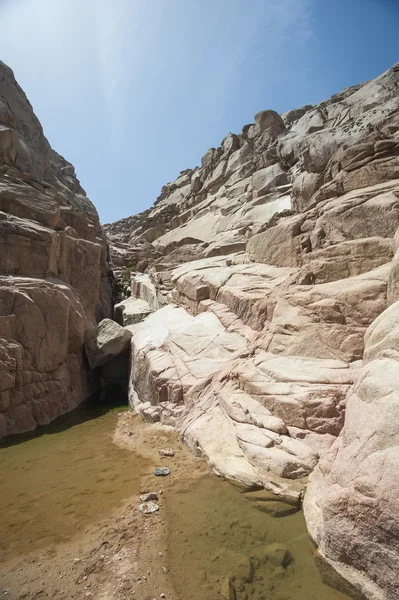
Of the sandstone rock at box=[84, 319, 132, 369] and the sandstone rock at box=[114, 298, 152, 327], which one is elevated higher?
the sandstone rock at box=[114, 298, 152, 327]

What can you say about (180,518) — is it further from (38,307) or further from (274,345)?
(38,307)

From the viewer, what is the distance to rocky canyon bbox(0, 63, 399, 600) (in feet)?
15.4

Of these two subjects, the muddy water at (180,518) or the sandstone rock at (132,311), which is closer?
the muddy water at (180,518)

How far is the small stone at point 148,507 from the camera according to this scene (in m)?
5.81

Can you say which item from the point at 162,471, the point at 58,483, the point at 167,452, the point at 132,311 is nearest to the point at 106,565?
the point at 162,471

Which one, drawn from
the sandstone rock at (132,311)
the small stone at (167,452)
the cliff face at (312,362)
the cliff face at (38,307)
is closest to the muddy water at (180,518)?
the small stone at (167,452)

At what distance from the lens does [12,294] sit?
42.4 ft

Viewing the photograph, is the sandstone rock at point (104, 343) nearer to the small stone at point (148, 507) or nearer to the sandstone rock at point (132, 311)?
the sandstone rock at point (132, 311)

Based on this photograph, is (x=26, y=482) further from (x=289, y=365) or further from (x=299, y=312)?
(x=299, y=312)

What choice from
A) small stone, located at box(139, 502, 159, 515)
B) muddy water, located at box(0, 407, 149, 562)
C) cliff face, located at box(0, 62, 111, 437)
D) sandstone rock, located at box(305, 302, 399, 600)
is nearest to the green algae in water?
small stone, located at box(139, 502, 159, 515)

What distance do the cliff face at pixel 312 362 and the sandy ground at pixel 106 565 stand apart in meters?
2.06

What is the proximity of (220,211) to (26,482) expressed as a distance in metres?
38.1

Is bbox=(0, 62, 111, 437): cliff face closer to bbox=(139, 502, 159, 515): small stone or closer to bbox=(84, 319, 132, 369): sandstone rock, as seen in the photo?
bbox=(84, 319, 132, 369): sandstone rock

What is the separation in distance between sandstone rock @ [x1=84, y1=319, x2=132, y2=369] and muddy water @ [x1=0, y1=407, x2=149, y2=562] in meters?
4.41
